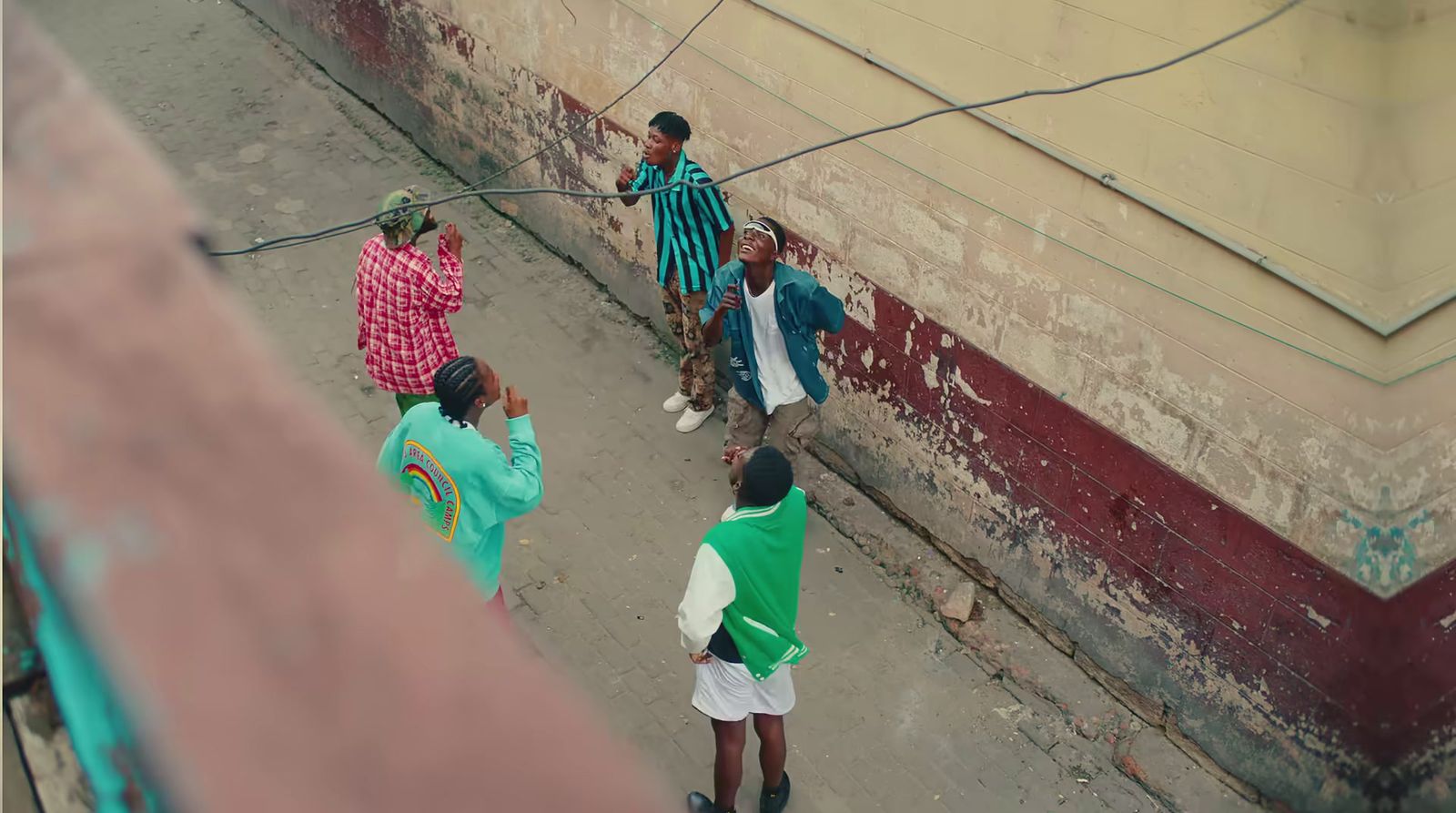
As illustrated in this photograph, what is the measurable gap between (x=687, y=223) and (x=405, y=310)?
1410 millimetres

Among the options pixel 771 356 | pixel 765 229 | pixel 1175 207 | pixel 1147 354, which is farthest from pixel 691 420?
pixel 1175 207

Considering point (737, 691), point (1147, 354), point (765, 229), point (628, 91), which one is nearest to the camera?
point (737, 691)

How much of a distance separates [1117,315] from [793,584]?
1455 mm

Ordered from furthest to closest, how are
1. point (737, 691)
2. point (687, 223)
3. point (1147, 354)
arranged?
1. point (687, 223)
2. point (1147, 354)
3. point (737, 691)

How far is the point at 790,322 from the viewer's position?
18.2ft

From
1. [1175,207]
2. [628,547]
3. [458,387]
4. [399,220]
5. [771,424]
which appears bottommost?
[628,547]

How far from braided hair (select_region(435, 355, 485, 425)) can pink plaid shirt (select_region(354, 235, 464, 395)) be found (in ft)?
4.34

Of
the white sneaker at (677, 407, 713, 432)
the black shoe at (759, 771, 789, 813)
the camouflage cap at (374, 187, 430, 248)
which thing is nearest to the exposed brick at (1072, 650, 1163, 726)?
the black shoe at (759, 771, 789, 813)

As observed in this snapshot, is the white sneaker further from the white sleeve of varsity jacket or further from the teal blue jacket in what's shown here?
the white sleeve of varsity jacket

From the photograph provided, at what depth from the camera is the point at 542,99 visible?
7.70 meters

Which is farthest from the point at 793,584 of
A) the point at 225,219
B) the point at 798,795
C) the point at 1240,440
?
the point at 225,219

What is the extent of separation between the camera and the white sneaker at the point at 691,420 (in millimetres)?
6887

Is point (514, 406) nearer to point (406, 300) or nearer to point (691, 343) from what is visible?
point (406, 300)

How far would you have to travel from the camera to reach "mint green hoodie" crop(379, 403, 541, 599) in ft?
14.3
